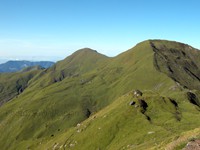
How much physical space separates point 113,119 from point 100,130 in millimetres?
10856

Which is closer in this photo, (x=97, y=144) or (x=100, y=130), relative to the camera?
(x=97, y=144)

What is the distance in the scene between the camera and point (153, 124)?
145 meters

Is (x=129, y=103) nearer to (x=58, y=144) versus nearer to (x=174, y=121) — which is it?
(x=174, y=121)

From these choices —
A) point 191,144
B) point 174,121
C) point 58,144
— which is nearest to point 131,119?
point 174,121

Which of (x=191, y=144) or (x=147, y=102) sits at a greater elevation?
(x=191, y=144)

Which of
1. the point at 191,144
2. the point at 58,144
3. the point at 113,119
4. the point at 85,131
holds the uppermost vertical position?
the point at 191,144

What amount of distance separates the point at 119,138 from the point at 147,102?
1658 inches

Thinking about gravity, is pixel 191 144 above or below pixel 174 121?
above

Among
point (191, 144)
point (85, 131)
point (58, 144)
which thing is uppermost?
point (191, 144)

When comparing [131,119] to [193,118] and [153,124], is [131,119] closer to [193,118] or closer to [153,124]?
[153,124]

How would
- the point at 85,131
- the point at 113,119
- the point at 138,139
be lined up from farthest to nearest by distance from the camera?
the point at 85,131, the point at 113,119, the point at 138,139

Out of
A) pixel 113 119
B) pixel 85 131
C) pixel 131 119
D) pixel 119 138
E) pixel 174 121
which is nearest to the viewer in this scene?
pixel 174 121

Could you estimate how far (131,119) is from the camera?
16375 cm

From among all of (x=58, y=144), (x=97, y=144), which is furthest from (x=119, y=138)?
(x=58, y=144)
